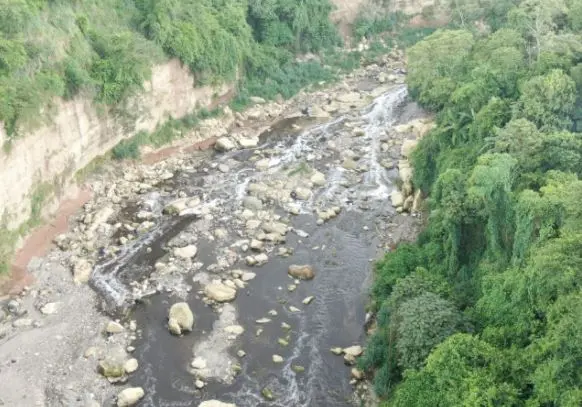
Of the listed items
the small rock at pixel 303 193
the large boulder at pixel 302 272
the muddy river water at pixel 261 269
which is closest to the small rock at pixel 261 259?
the muddy river water at pixel 261 269

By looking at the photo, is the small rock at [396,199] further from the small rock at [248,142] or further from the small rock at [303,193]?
the small rock at [248,142]

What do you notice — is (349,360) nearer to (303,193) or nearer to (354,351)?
(354,351)

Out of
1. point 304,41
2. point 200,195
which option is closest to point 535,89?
point 200,195

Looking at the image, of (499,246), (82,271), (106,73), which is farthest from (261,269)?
(106,73)

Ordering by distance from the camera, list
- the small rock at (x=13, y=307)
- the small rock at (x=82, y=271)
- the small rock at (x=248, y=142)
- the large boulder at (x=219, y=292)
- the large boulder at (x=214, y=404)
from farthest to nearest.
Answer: the small rock at (x=248, y=142) < the small rock at (x=82, y=271) < the large boulder at (x=219, y=292) < the small rock at (x=13, y=307) < the large boulder at (x=214, y=404)

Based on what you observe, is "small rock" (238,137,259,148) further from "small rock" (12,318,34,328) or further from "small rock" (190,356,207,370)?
"small rock" (190,356,207,370)

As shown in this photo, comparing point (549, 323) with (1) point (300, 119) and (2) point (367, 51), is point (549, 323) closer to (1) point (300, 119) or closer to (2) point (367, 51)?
(1) point (300, 119)
